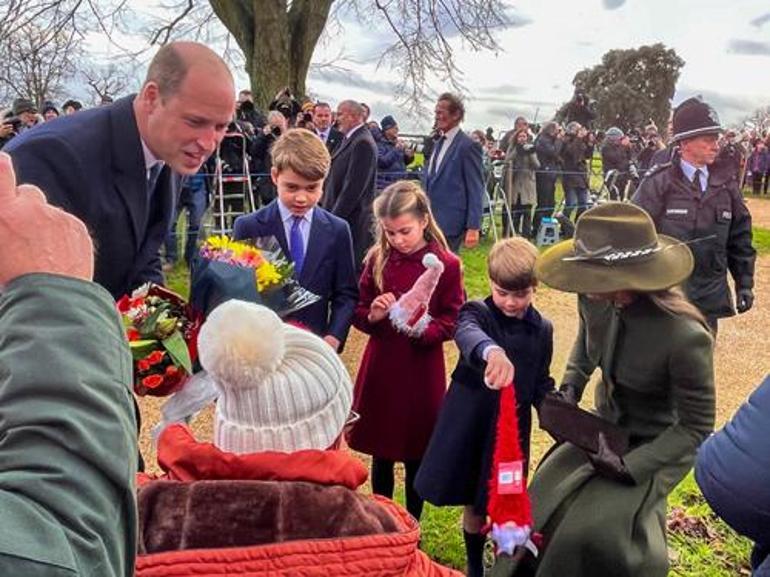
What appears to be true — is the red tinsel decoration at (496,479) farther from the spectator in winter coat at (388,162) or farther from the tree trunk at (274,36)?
the tree trunk at (274,36)

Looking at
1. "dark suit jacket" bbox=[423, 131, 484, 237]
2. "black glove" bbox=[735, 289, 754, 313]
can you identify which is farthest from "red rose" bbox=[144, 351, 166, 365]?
"dark suit jacket" bbox=[423, 131, 484, 237]

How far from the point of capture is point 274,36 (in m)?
15.5

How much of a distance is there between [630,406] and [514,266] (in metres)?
0.66

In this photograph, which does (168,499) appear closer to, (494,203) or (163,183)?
(163,183)

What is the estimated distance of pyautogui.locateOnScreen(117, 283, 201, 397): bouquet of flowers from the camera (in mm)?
2182

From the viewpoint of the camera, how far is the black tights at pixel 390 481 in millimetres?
3469

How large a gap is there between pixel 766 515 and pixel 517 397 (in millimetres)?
1636

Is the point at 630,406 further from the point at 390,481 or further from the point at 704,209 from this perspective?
the point at 704,209

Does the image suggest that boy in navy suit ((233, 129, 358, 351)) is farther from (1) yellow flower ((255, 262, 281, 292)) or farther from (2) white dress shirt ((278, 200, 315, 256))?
(1) yellow flower ((255, 262, 281, 292))

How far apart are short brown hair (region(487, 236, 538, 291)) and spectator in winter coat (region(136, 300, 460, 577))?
141 centimetres

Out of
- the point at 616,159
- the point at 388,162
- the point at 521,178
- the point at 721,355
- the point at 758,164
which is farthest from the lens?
the point at 758,164

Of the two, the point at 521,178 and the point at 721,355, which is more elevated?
the point at 521,178

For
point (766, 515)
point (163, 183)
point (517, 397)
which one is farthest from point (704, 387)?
point (163, 183)

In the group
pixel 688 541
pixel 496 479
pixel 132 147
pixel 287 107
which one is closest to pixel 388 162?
pixel 287 107
